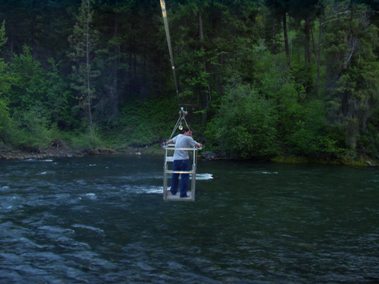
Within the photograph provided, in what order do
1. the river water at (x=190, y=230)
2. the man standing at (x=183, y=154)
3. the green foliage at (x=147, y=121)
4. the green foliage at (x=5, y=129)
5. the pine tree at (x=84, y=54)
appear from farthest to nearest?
the pine tree at (x=84, y=54) → the green foliage at (x=147, y=121) → the green foliage at (x=5, y=129) → the man standing at (x=183, y=154) → the river water at (x=190, y=230)

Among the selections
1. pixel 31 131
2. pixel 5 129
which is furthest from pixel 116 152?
pixel 5 129

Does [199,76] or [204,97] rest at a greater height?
[199,76]

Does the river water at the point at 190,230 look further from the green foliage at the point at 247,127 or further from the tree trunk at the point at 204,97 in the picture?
the tree trunk at the point at 204,97

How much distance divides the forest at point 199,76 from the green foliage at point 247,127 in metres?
0.10

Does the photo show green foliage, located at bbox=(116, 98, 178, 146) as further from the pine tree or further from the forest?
the pine tree

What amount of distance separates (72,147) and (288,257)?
36637 mm

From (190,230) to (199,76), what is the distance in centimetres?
3425

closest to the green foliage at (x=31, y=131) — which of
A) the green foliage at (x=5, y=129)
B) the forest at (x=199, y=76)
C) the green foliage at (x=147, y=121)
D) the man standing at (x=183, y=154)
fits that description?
the forest at (x=199, y=76)

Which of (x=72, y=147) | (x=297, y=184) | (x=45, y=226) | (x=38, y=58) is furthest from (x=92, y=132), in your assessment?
(x=45, y=226)

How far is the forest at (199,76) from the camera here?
44500mm

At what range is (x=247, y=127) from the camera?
4641 centimetres

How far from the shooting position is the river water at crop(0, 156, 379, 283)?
15828 mm

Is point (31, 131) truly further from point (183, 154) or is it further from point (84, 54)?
point (183, 154)

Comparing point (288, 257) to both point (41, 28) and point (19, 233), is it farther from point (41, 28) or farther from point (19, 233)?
point (41, 28)
